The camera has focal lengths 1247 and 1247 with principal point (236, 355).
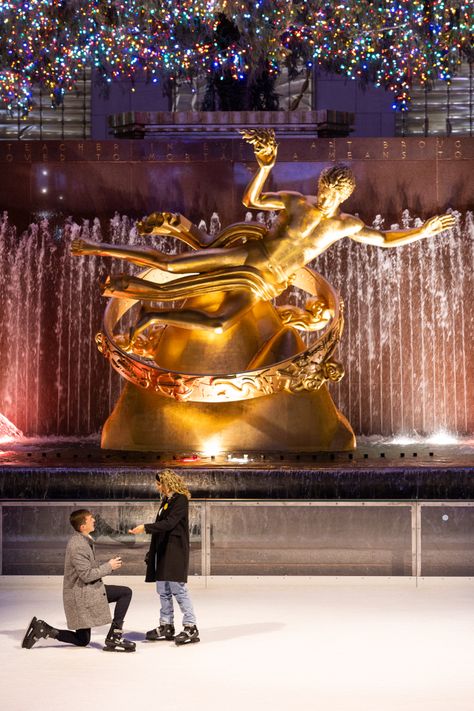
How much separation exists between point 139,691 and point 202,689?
1.07 feet

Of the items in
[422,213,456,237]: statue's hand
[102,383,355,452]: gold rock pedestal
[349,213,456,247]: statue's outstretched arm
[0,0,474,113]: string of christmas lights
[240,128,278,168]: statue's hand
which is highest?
[0,0,474,113]: string of christmas lights

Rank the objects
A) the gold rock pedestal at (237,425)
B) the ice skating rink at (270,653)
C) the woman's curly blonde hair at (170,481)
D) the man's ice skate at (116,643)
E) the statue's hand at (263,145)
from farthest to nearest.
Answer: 1. the gold rock pedestal at (237,425)
2. the statue's hand at (263,145)
3. the woman's curly blonde hair at (170,481)
4. the man's ice skate at (116,643)
5. the ice skating rink at (270,653)

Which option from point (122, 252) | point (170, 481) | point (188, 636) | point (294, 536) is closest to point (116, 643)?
point (188, 636)

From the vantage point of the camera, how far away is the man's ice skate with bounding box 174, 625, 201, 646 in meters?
7.39

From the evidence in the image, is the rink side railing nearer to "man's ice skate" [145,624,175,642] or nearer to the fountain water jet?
"man's ice skate" [145,624,175,642]

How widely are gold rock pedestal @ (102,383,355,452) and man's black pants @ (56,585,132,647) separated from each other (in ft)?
13.6

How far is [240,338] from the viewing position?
39.0 feet

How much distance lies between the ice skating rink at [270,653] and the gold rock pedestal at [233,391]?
100 inches

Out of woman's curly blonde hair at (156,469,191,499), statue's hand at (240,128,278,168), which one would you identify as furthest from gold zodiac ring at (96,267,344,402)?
woman's curly blonde hair at (156,469,191,499)

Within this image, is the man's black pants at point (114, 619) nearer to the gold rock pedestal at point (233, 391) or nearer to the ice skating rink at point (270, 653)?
the ice skating rink at point (270, 653)

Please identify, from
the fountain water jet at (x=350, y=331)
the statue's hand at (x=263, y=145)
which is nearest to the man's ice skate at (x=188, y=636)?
the statue's hand at (x=263, y=145)

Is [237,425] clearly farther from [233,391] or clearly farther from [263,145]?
[263,145]

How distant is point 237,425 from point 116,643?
4.49 metres

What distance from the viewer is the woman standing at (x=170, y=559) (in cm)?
750
